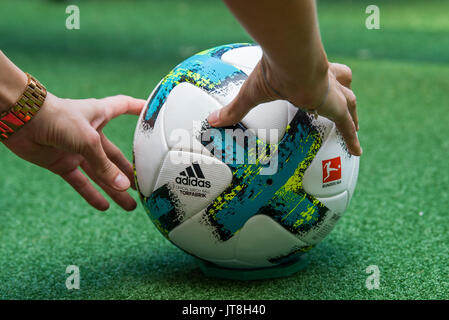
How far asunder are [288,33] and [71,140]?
68 centimetres

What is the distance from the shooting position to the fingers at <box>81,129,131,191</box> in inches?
55.4

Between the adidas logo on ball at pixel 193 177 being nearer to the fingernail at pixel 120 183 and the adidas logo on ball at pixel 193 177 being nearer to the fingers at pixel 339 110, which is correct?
the fingernail at pixel 120 183

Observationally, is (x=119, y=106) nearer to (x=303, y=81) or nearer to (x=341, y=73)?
(x=341, y=73)

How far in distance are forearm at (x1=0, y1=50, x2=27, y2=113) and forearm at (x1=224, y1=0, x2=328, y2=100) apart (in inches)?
26.1

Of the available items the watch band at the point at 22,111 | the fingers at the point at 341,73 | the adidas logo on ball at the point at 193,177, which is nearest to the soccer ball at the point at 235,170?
the adidas logo on ball at the point at 193,177

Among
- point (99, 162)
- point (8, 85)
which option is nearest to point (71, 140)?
point (99, 162)

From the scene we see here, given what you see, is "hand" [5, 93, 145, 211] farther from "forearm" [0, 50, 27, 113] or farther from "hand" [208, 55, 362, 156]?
"hand" [208, 55, 362, 156]

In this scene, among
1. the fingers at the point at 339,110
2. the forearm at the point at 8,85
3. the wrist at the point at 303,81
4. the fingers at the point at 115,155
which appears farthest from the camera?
the fingers at the point at 115,155

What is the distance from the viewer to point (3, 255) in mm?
1834

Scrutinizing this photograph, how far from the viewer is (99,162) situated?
4.72 ft

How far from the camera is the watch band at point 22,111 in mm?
1388

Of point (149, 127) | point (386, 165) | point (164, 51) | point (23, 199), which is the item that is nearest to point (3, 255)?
point (23, 199)

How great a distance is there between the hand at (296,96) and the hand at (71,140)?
0.29 meters

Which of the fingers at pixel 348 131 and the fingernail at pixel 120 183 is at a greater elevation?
the fingers at pixel 348 131
